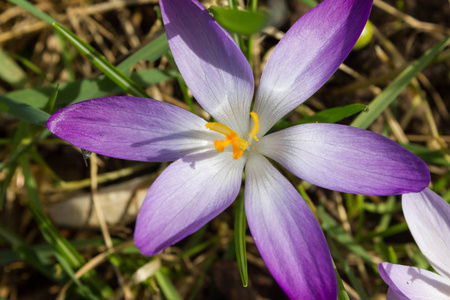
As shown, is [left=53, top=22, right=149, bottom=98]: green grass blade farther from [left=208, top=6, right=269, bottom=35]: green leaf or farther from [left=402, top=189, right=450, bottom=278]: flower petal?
[left=402, top=189, right=450, bottom=278]: flower petal

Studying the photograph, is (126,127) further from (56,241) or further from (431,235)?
(431,235)

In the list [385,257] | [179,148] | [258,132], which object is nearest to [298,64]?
[258,132]

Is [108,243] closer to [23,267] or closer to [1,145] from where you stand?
[23,267]

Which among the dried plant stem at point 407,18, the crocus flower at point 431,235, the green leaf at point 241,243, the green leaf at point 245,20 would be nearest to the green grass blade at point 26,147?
the green leaf at point 241,243

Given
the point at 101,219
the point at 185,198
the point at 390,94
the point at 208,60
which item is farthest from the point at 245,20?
the point at 101,219

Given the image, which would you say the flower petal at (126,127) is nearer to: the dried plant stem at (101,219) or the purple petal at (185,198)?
the purple petal at (185,198)
